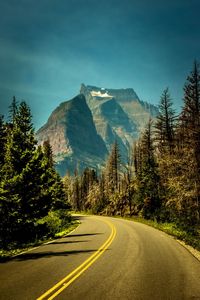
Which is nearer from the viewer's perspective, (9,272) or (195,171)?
(9,272)

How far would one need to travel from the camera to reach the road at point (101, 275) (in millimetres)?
7082

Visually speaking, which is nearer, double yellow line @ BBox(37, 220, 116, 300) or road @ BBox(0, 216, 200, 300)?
double yellow line @ BBox(37, 220, 116, 300)

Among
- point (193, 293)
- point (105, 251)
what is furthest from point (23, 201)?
point (193, 293)

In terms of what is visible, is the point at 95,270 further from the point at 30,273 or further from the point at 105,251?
the point at 105,251

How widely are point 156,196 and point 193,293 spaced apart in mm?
37800

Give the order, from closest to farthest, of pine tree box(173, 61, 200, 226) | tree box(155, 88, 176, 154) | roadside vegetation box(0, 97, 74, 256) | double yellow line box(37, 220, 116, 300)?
double yellow line box(37, 220, 116, 300)
roadside vegetation box(0, 97, 74, 256)
pine tree box(173, 61, 200, 226)
tree box(155, 88, 176, 154)

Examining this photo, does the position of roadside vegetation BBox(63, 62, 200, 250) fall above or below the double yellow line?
above

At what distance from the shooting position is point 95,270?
963cm

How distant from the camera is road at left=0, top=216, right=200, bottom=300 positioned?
708 cm

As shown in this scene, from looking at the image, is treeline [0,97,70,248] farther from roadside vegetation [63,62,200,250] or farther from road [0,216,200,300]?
roadside vegetation [63,62,200,250]

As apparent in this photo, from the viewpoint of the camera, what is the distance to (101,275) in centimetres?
893

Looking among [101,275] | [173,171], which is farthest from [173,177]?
[101,275]

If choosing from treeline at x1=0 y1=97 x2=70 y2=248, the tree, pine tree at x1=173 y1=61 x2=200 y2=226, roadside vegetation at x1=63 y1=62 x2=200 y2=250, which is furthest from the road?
the tree

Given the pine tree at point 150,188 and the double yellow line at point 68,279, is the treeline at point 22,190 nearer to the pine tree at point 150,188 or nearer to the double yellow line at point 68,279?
the double yellow line at point 68,279
